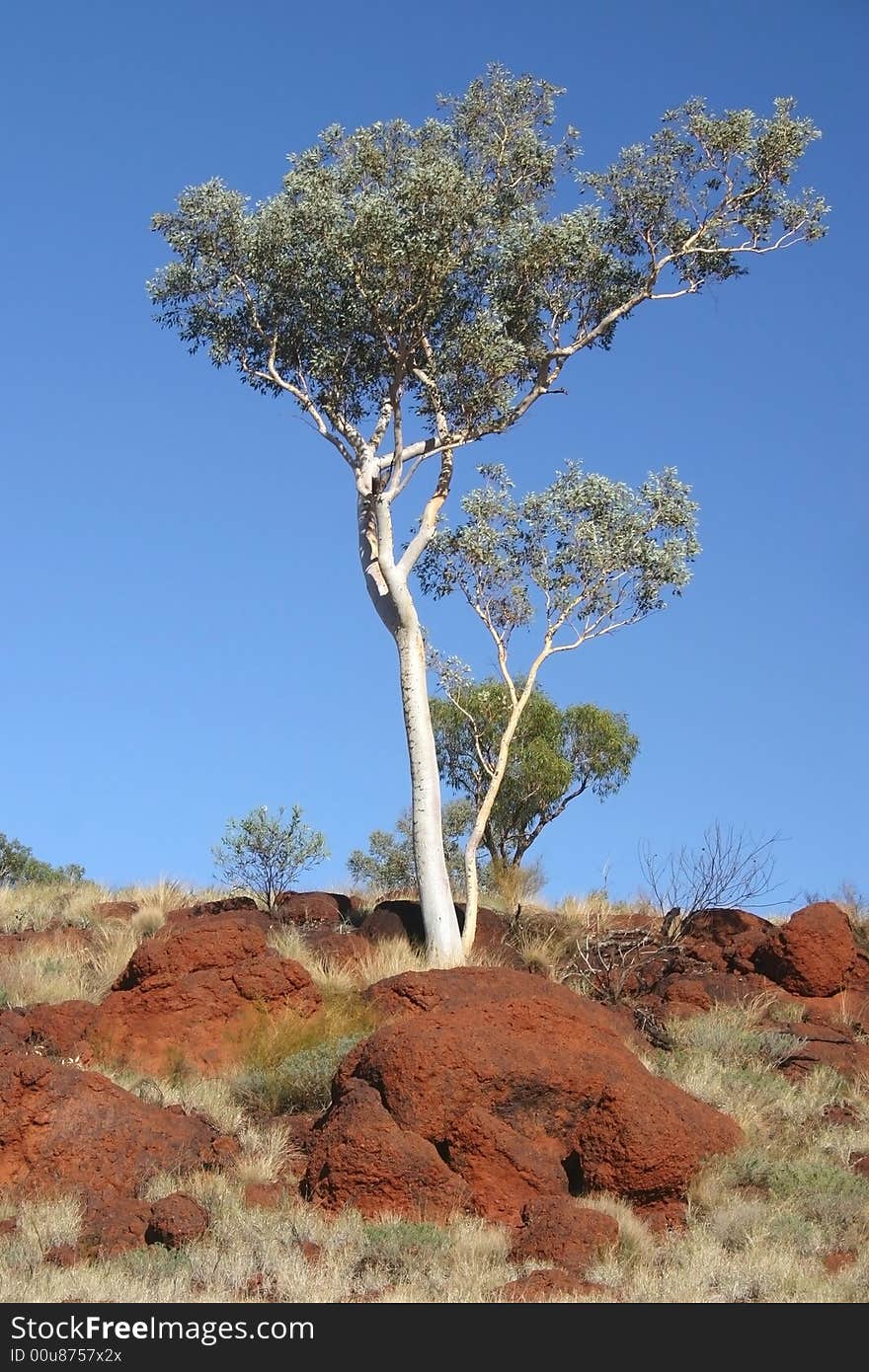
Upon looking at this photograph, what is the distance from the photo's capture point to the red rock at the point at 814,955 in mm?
18062

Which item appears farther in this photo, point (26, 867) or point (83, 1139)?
point (26, 867)

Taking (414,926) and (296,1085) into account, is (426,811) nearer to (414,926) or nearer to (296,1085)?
(414,926)

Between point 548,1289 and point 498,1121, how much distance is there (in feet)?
6.91

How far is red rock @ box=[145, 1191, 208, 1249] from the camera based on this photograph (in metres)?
10.2

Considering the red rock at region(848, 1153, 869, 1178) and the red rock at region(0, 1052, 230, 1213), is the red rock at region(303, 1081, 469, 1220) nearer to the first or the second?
the red rock at region(0, 1052, 230, 1213)

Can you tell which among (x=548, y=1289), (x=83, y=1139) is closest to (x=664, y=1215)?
(x=548, y=1289)

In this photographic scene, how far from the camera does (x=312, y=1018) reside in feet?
49.4

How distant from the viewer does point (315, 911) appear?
19.9m

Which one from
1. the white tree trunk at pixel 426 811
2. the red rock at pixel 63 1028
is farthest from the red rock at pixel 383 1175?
the white tree trunk at pixel 426 811

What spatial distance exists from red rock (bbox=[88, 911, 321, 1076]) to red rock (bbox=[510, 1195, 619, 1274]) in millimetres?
4830

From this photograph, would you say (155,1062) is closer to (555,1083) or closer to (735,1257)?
(555,1083)

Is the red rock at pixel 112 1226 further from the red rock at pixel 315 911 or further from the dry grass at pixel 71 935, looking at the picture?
the red rock at pixel 315 911
